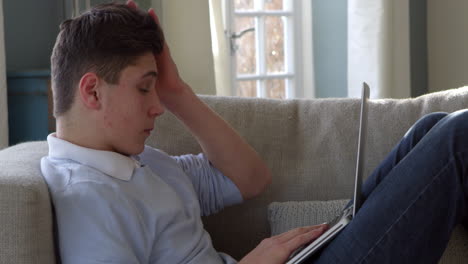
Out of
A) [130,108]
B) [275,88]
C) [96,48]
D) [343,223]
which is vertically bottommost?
[275,88]

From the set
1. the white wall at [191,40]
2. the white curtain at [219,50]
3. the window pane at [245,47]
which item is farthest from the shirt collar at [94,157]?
the window pane at [245,47]

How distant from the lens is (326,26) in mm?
4062

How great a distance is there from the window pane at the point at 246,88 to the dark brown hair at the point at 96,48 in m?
2.40

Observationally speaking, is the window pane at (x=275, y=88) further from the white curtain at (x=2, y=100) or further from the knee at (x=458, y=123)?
the knee at (x=458, y=123)

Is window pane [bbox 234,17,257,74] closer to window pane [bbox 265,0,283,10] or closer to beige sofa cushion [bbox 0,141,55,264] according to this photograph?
window pane [bbox 265,0,283,10]

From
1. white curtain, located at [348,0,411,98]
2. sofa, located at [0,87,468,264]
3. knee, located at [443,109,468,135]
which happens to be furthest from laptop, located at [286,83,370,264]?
white curtain, located at [348,0,411,98]

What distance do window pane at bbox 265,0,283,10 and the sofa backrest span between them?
6.82ft

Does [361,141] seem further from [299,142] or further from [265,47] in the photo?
[265,47]

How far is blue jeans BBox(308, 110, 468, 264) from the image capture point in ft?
4.31

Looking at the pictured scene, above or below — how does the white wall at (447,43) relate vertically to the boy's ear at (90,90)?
below

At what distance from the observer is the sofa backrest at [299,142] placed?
74.2 inches

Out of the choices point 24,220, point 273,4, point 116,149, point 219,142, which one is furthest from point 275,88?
point 24,220

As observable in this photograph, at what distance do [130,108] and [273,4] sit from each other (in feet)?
8.90

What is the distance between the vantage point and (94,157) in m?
1.39
